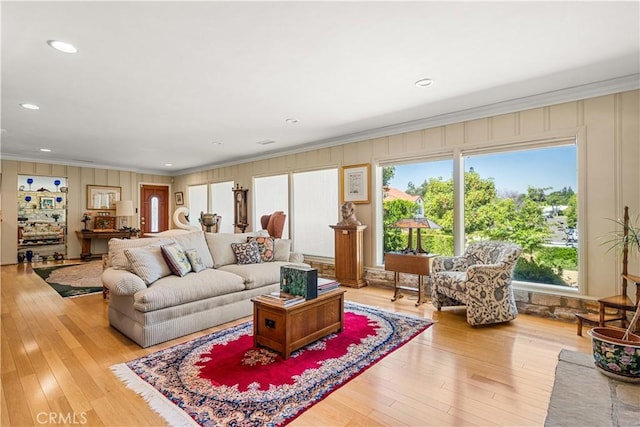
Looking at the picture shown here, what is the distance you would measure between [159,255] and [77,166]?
21.3ft

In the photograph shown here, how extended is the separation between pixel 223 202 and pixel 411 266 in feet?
18.0

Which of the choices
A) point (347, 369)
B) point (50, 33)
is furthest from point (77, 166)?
point (347, 369)

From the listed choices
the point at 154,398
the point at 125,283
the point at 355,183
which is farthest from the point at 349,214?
the point at 154,398

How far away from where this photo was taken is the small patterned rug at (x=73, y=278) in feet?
14.8

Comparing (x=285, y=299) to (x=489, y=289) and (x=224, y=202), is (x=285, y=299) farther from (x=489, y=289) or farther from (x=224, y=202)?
(x=224, y=202)

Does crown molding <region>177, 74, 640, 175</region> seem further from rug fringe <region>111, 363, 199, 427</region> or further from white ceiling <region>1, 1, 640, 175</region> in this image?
rug fringe <region>111, 363, 199, 427</region>

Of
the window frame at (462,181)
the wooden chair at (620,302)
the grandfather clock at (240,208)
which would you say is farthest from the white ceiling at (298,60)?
the grandfather clock at (240,208)

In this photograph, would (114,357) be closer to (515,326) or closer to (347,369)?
(347,369)

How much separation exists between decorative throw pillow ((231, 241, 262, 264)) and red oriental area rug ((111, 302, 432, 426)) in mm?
1088

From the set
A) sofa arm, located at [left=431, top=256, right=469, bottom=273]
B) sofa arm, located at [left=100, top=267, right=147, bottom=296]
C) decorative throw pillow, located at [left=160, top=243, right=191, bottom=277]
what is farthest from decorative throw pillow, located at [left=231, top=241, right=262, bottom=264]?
sofa arm, located at [left=431, top=256, right=469, bottom=273]

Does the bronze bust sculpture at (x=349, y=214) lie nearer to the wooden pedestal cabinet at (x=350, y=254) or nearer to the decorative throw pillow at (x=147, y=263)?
the wooden pedestal cabinet at (x=350, y=254)

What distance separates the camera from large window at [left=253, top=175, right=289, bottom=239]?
636 centimetres

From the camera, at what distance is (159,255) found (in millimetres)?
3254

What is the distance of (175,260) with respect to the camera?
3.24 m
